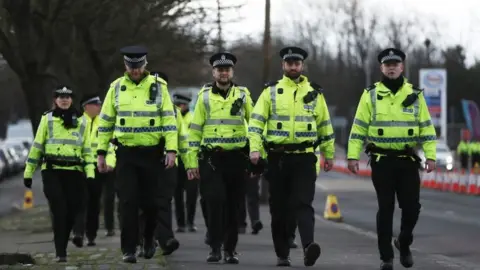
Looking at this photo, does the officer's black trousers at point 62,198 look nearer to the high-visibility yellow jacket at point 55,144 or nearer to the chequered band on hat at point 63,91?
the high-visibility yellow jacket at point 55,144

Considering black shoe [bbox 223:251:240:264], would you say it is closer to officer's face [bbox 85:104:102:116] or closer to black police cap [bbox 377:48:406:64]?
black police cap [bbox 377:48:406:64]

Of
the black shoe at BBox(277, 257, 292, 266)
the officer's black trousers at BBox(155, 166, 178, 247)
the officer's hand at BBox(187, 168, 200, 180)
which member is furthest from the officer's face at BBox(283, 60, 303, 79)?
the black shoe at BBox(277, 257, 292, 266)

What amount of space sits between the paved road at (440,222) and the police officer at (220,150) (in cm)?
232

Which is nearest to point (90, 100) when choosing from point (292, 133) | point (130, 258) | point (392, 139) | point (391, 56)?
point (130, 258)

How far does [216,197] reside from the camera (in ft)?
38.0

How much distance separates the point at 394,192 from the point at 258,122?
4.42 feet

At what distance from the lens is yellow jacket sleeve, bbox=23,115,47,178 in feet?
40.2

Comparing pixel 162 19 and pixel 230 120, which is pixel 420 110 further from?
pixel 162 19

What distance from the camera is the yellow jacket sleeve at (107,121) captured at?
11.0 meters

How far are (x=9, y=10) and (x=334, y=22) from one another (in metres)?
83.6

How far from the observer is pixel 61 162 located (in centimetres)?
1249

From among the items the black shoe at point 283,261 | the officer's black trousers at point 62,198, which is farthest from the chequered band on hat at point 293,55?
the officer's black trousers at point 62,198

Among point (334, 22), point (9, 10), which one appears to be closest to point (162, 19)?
point (9, 10)

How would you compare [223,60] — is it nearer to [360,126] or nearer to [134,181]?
[134,181]
